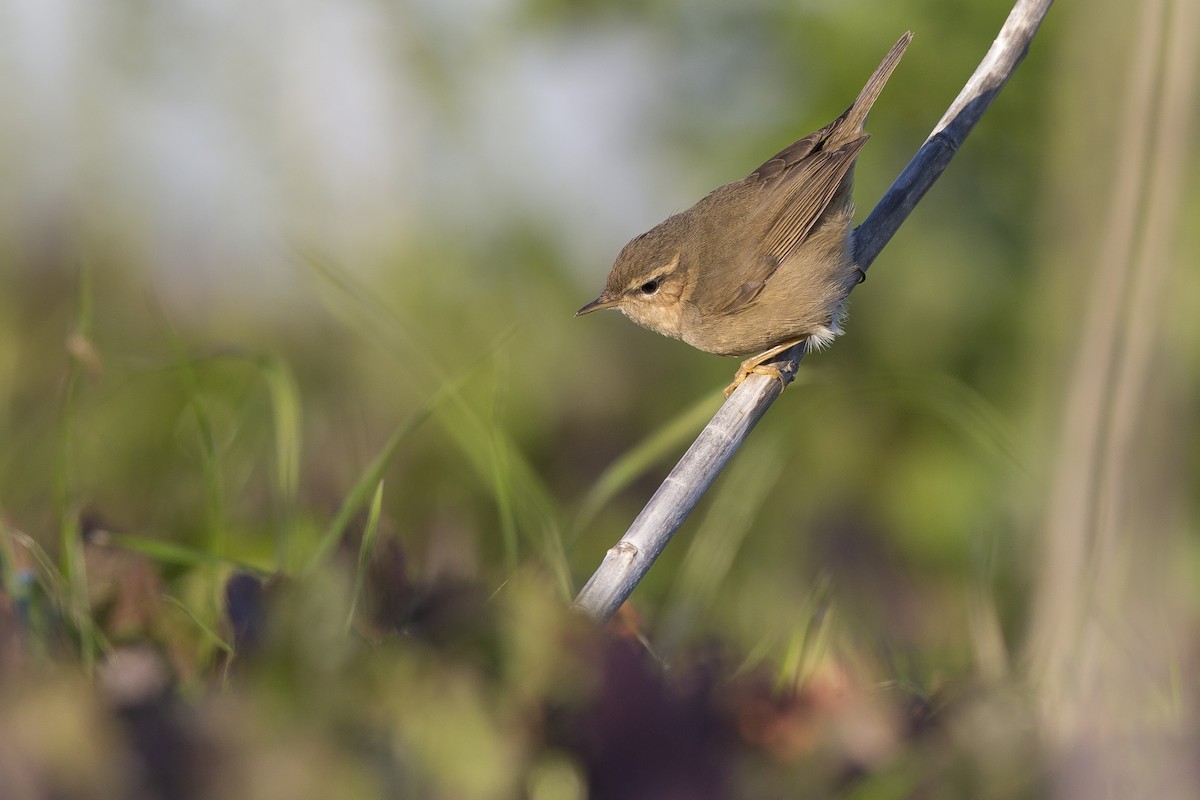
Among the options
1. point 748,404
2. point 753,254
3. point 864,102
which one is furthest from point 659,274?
point 748,404

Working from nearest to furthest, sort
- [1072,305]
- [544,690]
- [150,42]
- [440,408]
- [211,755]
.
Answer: [211,755]
[544,690]
[1072,305]
[440,408]
[150,42]

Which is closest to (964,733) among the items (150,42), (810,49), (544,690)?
(544,690)

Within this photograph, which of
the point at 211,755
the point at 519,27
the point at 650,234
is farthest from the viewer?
the point at 519,27

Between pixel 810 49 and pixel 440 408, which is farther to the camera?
pixel 810 49

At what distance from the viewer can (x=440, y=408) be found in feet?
6.45

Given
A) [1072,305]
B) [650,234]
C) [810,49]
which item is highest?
[1072,305]

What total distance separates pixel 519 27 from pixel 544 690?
15.2 feet

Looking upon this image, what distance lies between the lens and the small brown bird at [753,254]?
348 cm

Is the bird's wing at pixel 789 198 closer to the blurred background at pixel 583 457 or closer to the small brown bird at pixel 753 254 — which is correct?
the small brown bird at pixel 753 254

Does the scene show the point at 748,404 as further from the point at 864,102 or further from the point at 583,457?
the point at 583,457

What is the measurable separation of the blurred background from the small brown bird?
0.58 metres

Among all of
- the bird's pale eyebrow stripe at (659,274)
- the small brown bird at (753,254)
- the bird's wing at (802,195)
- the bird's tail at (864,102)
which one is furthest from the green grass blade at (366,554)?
the bird's tail at (864,102)

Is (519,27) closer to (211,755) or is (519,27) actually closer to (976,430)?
(976,430)

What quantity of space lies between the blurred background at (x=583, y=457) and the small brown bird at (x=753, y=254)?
1.90 ft
